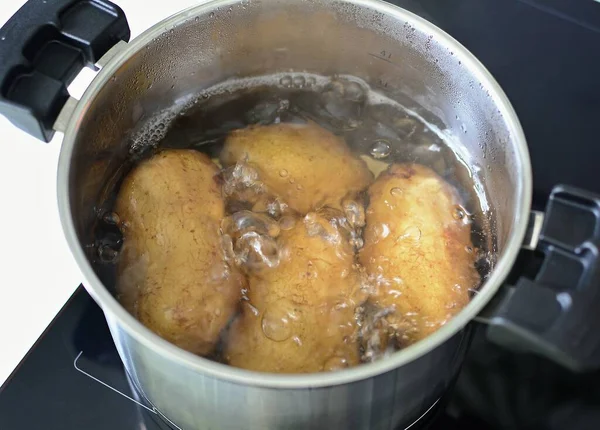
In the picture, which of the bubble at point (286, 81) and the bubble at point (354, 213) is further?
the bubble at point (286, 81)

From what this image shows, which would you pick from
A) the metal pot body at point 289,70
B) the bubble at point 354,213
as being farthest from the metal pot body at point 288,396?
the bubble at point 354,213

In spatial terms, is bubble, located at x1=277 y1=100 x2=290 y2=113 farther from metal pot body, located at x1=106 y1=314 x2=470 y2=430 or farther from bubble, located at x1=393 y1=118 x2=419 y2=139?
metal pot body, located at x1=106 y1=314 x2=470 y2=430

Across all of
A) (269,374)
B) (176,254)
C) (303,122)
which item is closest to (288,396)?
(269,374)

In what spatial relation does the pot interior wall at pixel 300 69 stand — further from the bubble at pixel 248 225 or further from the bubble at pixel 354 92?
the bubble at pixel 248 225

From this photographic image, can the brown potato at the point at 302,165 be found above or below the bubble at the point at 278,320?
above

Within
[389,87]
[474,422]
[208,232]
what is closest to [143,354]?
[208,232]

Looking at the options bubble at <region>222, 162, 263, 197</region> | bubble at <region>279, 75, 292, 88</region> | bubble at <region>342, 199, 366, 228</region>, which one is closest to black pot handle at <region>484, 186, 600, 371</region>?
bubble at <region>342, 199, 366, 228</region>
